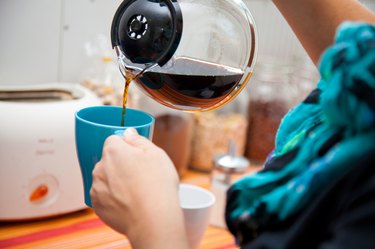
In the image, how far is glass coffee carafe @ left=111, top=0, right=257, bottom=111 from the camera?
0.47m

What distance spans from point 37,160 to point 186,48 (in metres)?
0.36

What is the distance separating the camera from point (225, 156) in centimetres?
94

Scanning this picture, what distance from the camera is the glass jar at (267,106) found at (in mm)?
1193

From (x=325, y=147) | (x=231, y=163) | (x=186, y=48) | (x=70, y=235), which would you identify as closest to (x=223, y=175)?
(x=231, y=163)

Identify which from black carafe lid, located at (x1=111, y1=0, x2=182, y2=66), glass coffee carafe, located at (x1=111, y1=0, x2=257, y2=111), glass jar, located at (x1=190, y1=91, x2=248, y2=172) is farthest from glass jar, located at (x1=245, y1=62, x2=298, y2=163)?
black carafe lid, located at (x1=111, y1=0, x2=182, y2=66)

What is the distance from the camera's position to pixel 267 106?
1.20m

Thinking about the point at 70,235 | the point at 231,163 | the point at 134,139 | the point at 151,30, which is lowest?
the point at 70,235

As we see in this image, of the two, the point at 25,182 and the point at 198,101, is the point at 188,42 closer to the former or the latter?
the point at 198,101

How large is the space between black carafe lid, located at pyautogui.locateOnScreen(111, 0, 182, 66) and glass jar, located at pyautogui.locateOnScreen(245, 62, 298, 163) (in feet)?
2.47

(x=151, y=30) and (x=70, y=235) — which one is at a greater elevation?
(x=151, y=30)

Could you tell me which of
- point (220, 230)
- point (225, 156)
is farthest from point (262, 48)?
point (220, 230)

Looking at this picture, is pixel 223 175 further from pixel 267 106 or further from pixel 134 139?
pixel 134 139

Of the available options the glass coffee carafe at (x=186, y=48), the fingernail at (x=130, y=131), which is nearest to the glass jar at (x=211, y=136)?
the glass coffee carafe at (x=186, y=48)

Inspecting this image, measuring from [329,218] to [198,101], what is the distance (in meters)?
0.24
